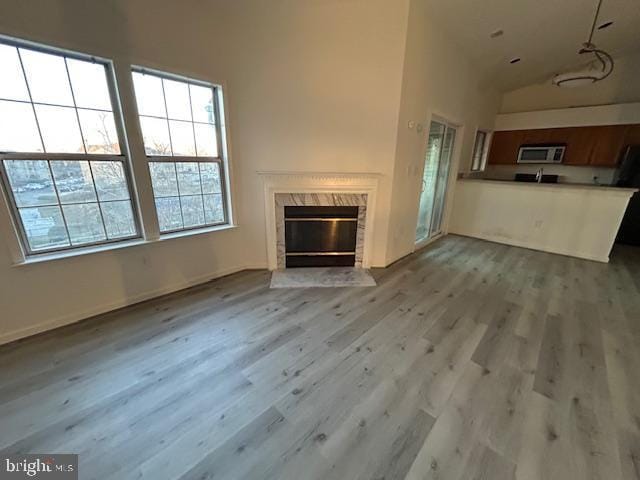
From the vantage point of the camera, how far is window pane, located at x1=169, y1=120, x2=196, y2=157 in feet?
8.53

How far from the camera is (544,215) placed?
4.21 m

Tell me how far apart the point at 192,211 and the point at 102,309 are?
1.23 meters

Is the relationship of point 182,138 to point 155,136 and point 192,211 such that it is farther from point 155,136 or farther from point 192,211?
point 192,211

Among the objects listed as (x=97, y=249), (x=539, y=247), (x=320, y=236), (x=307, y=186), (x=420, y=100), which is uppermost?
(x=420, y=100)

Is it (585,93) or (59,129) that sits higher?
(585,93)

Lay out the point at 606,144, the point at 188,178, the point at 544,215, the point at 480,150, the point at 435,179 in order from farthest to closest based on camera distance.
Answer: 1. the point at 480,150
2. the point at 606,144
3. the point at 435,179
4. the point at 544,215
5. the point at 188,178

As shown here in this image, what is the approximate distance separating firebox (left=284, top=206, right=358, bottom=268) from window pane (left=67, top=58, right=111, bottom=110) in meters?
1.95

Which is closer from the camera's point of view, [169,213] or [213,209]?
[169,213]

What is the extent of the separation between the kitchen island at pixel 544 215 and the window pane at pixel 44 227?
5.70m

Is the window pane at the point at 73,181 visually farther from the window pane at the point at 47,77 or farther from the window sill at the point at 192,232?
the window sill at the point at 192,232

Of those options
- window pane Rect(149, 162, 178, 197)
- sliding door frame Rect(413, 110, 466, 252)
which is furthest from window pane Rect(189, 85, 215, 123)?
sliding door frame Rect(413, 110, 466, 252)

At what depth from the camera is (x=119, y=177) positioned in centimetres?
234

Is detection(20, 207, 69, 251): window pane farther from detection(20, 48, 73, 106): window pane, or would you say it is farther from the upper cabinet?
the upper cabinet

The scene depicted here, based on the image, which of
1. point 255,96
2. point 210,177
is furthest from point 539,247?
point 210,177
